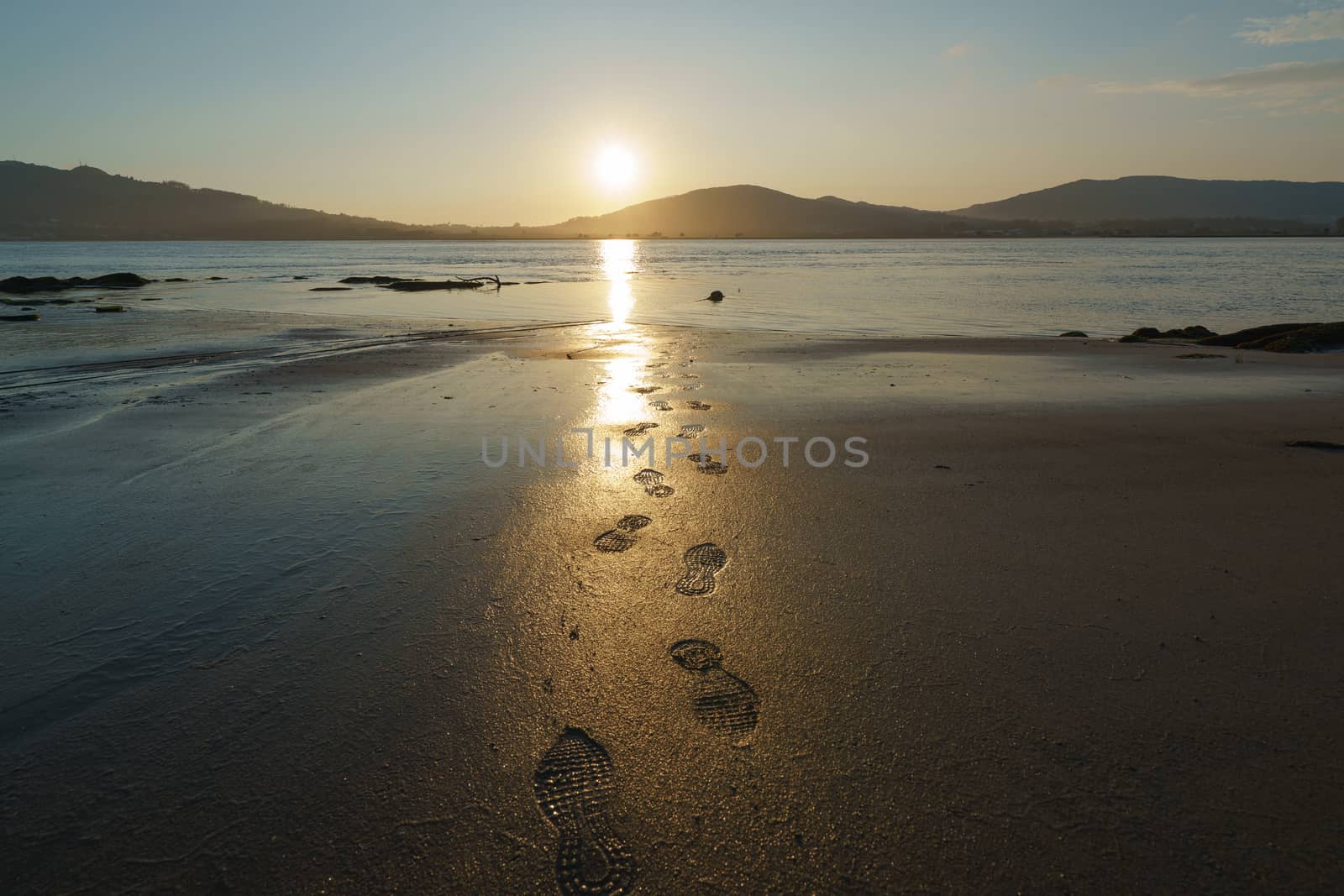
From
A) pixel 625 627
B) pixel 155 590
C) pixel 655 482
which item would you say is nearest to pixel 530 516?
pixel 655 482

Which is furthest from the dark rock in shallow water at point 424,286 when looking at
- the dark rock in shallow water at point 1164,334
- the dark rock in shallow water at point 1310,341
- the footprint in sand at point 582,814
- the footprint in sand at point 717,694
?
the footprint in sand at point 582,814

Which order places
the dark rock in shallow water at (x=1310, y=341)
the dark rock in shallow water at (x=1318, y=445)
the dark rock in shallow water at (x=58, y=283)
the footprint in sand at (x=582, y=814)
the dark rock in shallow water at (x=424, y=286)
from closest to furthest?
the footprint in sand at (x=582, y=814) → the dark rock in shallow water at (x=1318, y=445) → the dark rock in shallow water at (x=1310, y=341) → the dark rock in shallow water at (x=58, y=283) → the dark rock in shallow water at (x=424, y=286)

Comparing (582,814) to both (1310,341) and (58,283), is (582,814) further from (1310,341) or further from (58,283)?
(58,283)

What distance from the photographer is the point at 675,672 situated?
9.71 feet

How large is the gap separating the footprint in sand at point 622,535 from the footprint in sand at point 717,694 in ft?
3.87

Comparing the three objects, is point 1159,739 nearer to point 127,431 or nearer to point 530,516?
point 530,516

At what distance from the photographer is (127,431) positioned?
7.34 m

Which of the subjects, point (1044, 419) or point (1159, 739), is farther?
point (1044, 419)

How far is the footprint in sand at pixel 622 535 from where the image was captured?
168 inches

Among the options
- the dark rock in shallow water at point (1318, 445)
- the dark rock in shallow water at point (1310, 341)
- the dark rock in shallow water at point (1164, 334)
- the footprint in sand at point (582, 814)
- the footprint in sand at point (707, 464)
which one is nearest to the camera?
the footprint in sand at point (582, 814)

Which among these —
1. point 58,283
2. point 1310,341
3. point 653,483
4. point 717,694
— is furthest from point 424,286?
point 717,694

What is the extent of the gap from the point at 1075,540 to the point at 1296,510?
1791 millimetres

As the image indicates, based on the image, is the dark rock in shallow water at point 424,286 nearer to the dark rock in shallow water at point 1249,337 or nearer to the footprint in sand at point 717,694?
the dark rock in shallow water at point 1249,337

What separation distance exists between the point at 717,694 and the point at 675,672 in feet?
0.73
